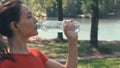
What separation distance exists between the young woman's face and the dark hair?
0.10 feet

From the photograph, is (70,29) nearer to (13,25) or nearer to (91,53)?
(13,25)

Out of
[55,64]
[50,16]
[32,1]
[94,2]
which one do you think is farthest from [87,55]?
[50,16]

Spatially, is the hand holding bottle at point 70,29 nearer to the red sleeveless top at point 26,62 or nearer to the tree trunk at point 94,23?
the red sleeveless top at point 26,62

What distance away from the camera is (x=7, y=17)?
1.96m

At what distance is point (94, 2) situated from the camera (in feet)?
43.4

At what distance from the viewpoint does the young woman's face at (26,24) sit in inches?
78.5

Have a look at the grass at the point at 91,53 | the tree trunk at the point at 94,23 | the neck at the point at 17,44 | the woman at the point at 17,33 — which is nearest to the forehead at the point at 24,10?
the woman at the point at 17,33

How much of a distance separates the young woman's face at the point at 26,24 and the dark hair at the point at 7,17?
1.2 inches

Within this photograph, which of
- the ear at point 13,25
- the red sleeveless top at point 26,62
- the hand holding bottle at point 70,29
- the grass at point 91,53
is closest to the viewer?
the red sleeveless top at point 26,62

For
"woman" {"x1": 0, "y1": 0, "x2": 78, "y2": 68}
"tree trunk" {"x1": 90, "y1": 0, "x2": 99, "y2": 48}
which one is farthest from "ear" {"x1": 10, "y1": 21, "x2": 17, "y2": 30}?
"tree trunk" {"x1": 90, "y1": 0, "x2": 99, "y2": 48}

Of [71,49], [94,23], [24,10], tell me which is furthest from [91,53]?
[24,10]

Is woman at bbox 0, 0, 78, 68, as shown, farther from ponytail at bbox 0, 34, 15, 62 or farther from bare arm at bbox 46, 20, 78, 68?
bare arm at bbox 46, 20, 78, 68

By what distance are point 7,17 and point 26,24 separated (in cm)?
11

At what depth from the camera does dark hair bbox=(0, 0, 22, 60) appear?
1.95 metres
